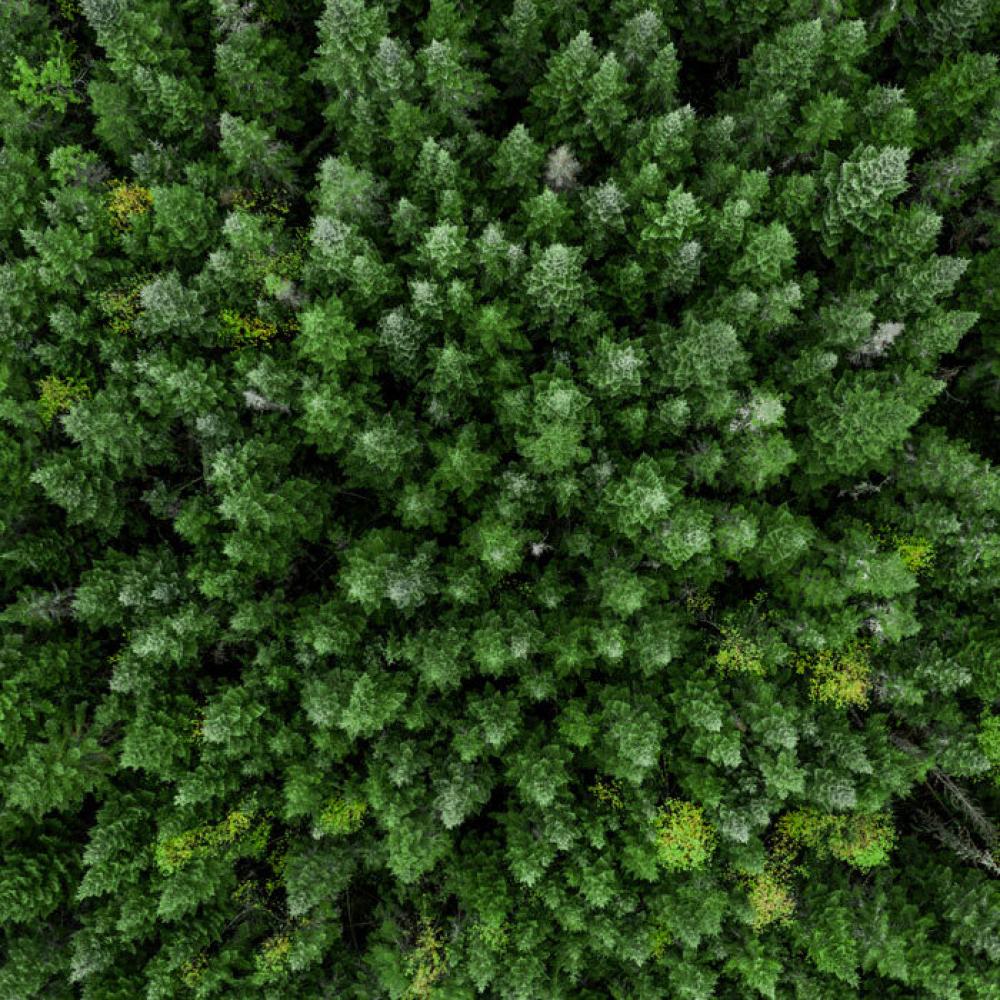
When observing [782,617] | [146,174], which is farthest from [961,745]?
[146,174]

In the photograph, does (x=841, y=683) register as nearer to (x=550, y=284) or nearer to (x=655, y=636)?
(x=655, y=636)

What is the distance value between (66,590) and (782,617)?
21633 millimetres

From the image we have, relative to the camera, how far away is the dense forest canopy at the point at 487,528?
62.1 feet

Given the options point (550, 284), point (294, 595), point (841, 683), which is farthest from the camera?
point (294, 595)

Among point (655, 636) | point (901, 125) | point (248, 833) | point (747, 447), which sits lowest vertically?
point (248, 833)

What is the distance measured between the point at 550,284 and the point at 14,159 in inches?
637

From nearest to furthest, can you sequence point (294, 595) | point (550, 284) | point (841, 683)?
1. point (550, 284)
2. point (841, 683)
3. point (294, 595)

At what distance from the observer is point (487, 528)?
65.0 feet

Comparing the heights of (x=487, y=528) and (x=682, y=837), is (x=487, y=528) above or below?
above

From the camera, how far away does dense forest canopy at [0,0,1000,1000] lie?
1892 centimetres

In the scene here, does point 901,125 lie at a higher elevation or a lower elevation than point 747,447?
higher

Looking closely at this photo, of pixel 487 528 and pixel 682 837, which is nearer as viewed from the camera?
pixel 682 837

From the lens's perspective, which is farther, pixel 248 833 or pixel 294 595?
pixel 294 595

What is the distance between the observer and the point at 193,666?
803 inches
